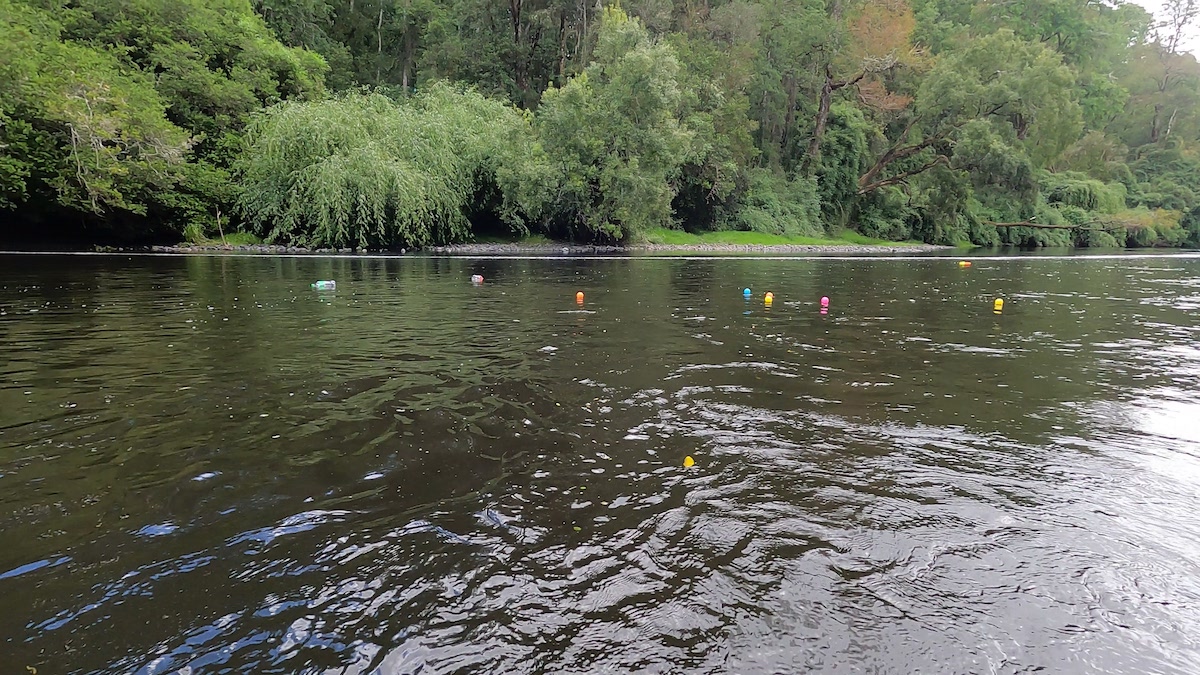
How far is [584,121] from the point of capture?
3312 centimetres

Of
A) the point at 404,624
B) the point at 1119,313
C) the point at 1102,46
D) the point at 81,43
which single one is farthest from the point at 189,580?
the point at 1102,46

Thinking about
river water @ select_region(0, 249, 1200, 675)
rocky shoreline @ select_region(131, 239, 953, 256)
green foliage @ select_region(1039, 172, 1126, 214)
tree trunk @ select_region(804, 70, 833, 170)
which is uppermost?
tree trunk @ select_region(804, 70, 833, 170)

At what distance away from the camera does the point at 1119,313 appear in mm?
13523

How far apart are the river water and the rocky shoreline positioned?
19.5 m

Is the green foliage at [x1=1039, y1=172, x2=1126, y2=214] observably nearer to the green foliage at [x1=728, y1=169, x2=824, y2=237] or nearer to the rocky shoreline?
the rocky shoreline

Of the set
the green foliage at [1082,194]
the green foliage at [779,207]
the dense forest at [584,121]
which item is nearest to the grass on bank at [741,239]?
the green foliage at [779,207]

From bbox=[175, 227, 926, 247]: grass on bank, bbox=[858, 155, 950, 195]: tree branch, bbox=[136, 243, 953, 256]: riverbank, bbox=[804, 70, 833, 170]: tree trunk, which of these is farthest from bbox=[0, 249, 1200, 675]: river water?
bbox=[858, 155, 950, 195]: tree branch

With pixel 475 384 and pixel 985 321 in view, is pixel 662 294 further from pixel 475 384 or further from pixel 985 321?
pixel 475 384

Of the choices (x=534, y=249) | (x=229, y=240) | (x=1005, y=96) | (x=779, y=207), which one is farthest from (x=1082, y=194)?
(x=229, y=240)

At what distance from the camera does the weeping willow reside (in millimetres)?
26047

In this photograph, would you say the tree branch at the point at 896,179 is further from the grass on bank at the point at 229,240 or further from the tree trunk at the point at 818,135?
the grass on bank at the point at 229,240

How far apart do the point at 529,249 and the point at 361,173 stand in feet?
31.6

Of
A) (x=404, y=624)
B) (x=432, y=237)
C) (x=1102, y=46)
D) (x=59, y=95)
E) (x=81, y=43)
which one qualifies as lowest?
(x=404, y=624)

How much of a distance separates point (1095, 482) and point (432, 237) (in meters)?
29.7
